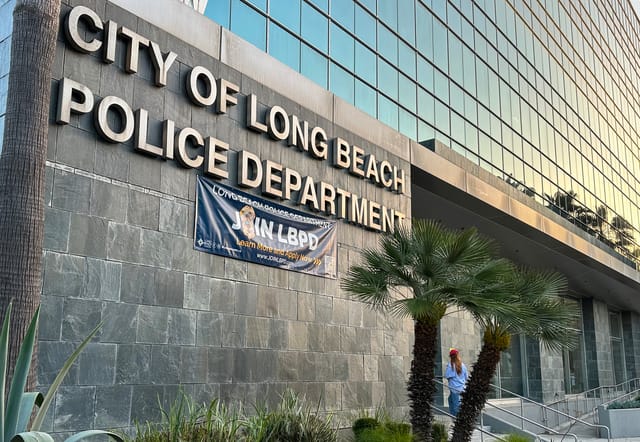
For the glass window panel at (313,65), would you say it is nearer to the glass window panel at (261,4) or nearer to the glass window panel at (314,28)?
the glass window panel at (314,28)

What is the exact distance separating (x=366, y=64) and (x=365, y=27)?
1.13 meters

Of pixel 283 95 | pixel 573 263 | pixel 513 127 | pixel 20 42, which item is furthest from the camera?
pixel 573 263

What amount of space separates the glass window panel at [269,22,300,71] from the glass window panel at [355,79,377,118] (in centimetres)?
267

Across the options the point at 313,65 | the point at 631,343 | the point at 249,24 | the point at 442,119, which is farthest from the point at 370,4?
the point at 631,343

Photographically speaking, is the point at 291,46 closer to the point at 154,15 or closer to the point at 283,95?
the point at 283,95

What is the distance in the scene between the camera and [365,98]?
62.8 feet

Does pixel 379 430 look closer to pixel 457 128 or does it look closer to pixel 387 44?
pixel 387 44

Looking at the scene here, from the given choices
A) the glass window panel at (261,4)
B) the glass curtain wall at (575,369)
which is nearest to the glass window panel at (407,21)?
the glass window panel at (261,4)

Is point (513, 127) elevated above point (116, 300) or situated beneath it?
elevated above

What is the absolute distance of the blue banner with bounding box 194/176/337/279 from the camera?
501 inches

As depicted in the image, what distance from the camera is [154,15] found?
1234 cm

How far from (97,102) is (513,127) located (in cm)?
2062

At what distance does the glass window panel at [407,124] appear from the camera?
2056 centimetres

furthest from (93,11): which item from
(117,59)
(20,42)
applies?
(20,42)
